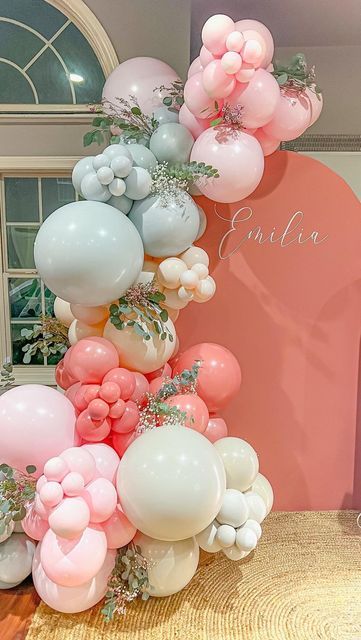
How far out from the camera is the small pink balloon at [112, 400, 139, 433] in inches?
68.2

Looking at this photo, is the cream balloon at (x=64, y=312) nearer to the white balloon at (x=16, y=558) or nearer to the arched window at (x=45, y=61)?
the white balloon at (x=16, y=558)

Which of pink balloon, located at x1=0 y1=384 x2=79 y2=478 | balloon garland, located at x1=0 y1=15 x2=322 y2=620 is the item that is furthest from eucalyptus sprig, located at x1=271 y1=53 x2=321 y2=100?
pink balloon, located at x1=0 y1=384 x2=79 y2=478

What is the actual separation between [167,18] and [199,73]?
0.74 m

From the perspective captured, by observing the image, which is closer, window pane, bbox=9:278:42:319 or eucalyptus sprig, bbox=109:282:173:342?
eucalyptus sprig, bbox=109:282:173:342

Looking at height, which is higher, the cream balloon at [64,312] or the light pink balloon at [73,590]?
the cream balloon at [64,312]

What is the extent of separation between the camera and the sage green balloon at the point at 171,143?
182 cm

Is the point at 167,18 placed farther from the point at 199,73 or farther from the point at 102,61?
the point at 199,73

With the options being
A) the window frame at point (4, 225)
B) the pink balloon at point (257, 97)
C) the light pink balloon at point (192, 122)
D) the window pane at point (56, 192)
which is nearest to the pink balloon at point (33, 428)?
the window frame at point (4, 225)

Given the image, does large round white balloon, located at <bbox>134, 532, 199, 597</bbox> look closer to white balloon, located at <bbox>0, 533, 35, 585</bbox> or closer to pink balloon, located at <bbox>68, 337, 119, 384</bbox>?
white balloon, located at <bbox>0, 533, 35, 585</bbox>

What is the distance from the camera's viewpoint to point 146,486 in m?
1.55

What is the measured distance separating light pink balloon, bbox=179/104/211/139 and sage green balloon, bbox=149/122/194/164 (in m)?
0.03

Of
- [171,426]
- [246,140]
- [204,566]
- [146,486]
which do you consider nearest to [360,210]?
[246,140]

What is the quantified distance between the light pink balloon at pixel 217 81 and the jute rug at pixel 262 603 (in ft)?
5.82

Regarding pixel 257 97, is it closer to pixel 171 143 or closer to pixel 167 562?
pixel 171 143
